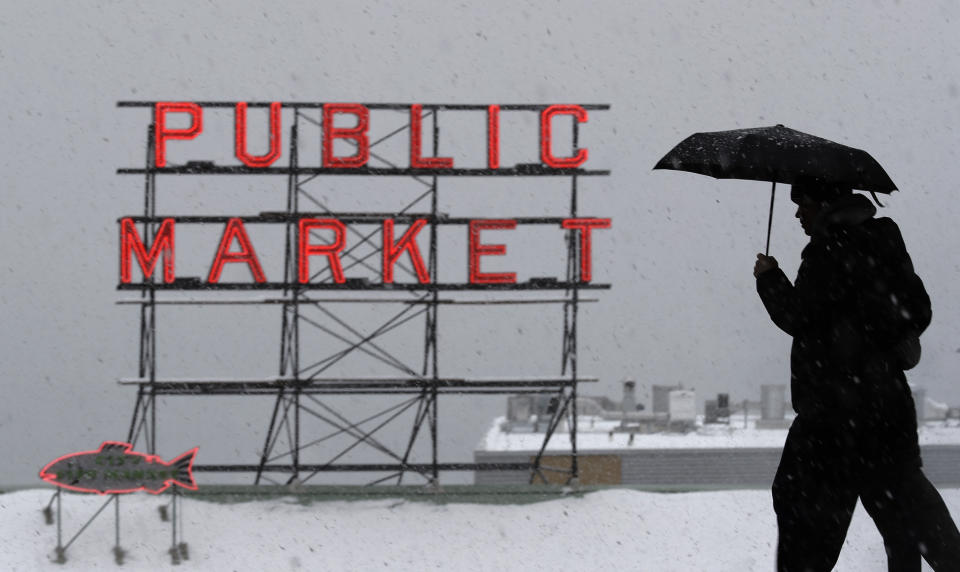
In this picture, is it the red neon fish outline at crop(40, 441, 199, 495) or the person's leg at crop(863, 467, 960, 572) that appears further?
the red neon fish outline at crop(40, 441, 199, 495)

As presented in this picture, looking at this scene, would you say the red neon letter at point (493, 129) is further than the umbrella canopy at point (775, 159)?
Yes

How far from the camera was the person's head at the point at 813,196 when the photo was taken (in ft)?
16.2

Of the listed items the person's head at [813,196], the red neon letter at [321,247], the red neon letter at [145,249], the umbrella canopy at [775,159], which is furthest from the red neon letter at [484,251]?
the person's head at [813,196]

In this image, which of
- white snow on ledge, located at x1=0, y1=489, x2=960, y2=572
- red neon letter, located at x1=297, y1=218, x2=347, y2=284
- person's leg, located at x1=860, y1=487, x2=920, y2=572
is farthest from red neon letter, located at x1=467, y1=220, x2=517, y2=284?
person's leg, located at x1=860, y1=487, x2=920, y2=572

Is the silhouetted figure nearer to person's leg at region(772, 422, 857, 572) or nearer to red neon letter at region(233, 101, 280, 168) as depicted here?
person's leg at region(772, 422, 857, 572)

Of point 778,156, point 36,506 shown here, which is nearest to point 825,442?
point 778,156

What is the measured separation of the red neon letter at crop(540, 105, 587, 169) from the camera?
66.4 feet

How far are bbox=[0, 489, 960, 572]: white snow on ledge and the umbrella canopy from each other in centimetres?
819

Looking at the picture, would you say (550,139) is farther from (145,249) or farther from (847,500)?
(847,500)

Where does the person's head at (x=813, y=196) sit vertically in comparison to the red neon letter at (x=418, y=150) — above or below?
below

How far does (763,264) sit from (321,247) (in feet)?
52.4

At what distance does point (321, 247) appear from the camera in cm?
2030

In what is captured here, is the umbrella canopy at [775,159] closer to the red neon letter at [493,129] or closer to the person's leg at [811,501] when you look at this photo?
the person's leg at [811,501]

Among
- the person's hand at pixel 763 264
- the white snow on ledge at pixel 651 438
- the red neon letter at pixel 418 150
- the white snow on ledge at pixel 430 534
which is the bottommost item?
the white snow on ledge at pixel 651 438
